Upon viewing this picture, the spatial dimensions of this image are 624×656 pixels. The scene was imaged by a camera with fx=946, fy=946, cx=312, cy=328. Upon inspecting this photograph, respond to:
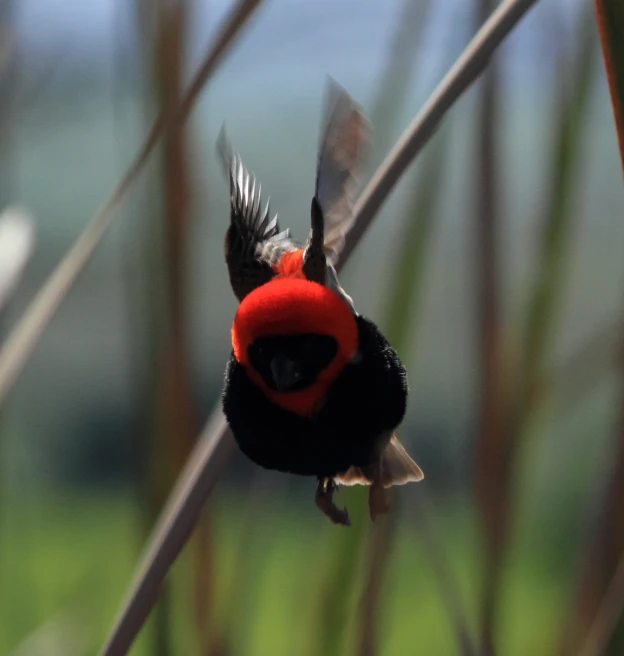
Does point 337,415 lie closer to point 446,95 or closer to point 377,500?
point 377,500

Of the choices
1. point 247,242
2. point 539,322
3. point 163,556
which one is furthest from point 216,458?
point 539,322

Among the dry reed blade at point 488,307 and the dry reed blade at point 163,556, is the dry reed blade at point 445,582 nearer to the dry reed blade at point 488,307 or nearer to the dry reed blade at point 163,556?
the dry reed blade at point 488,307

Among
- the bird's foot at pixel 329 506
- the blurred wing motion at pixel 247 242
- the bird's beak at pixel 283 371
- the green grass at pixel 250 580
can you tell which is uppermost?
the blurred wing motion at pixel 247 242

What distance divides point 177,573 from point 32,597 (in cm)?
59

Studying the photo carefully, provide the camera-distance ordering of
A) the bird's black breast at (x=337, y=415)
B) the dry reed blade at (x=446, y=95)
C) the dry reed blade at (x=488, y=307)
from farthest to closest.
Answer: the dry reed blade at (x=488, y=307), the bird's black breast at (x=337, y=415), the dry reed blade at (x=446, y=95)

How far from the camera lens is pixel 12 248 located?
63 cm

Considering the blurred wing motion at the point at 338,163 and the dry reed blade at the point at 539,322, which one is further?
the dry reed blade at the point at 539,322

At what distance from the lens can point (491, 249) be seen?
0.75 m

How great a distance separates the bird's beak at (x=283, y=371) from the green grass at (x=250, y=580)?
0.68ft

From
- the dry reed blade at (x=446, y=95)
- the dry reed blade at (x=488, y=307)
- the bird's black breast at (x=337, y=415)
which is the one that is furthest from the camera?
the dry reed blade at (x=488, y=307)

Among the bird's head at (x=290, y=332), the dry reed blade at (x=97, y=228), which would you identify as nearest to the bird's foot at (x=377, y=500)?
the bird's head at (x=290, y=332)

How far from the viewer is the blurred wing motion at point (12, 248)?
60 cm

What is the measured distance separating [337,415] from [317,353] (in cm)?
5

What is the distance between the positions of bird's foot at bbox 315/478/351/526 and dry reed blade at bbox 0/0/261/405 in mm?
200
